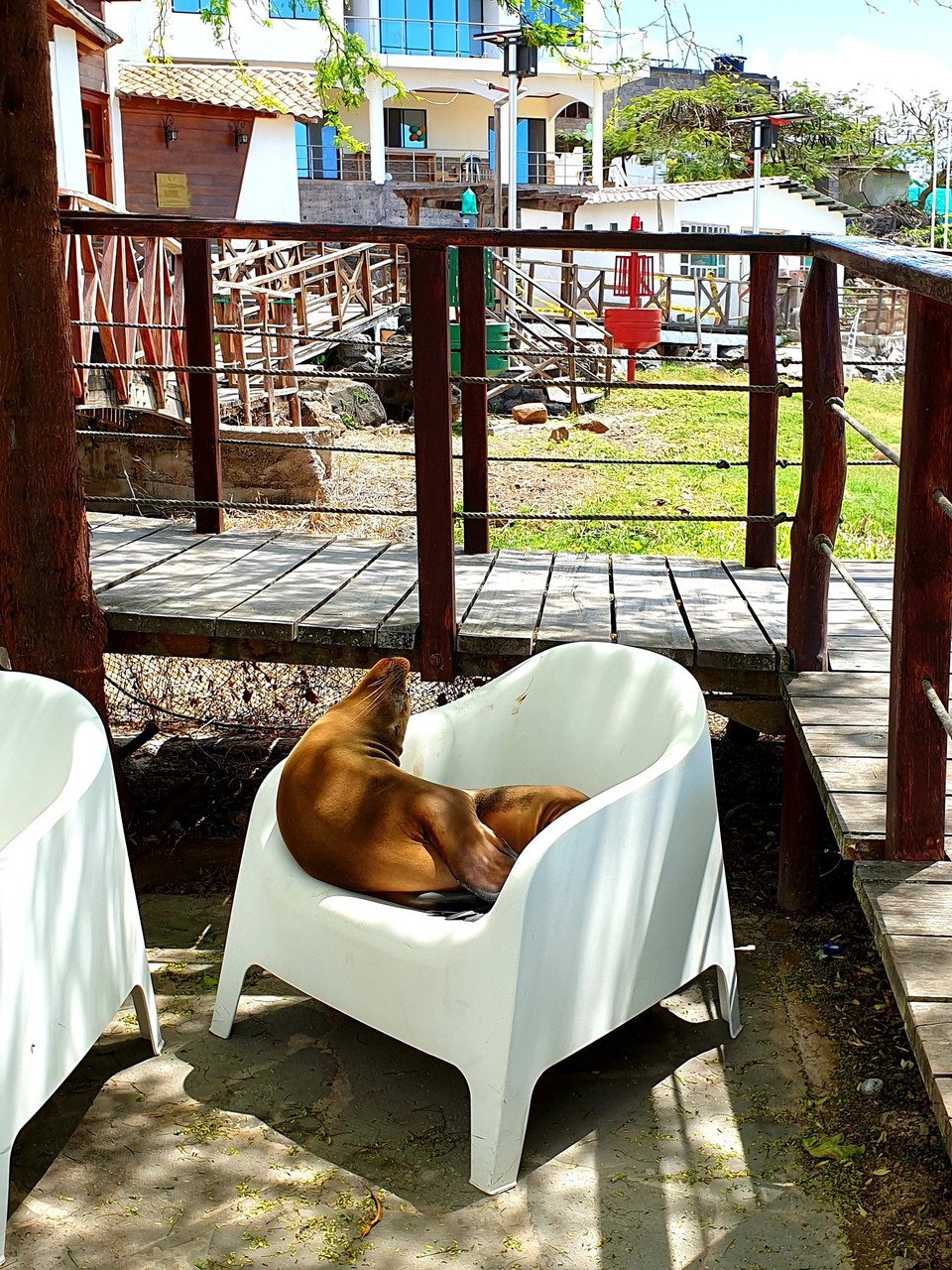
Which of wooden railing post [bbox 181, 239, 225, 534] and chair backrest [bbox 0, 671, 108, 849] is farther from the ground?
wooden railing post [bbox 181, 239, 225, 534]

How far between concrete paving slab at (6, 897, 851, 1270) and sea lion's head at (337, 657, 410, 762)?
71 centimetres

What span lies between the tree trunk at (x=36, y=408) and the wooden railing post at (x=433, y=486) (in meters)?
0.99

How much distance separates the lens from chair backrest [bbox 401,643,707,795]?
329 centimetres

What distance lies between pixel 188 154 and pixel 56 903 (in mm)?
21585

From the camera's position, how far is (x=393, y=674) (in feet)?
11.0

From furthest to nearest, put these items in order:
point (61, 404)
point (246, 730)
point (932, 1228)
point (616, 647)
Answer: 1. point (246, 730)
2. point (61, 404)
3. point (616, 647)
4. point (932, 1228)

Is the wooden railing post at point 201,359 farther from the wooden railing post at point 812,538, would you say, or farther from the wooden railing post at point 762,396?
the wooden railing post at point 812,538

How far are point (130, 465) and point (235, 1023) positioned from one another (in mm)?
7005

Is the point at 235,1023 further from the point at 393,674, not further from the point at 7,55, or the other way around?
the point at 7,55

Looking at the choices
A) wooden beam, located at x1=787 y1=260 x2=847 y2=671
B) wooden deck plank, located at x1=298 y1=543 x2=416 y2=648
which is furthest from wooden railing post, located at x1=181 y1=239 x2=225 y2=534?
wooden beam, located at x1=787 y1=260 x2=847 y2=671

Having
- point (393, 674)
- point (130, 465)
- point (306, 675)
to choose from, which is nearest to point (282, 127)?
point (130, 465)

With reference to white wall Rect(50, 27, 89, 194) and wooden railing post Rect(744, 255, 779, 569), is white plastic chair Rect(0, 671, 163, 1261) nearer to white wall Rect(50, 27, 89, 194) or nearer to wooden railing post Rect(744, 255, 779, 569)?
wooden railing post Rect(744, 255, 779, 569)

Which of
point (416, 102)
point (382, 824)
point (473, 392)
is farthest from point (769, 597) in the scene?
point (416, 102)

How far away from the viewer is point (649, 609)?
4.31m
